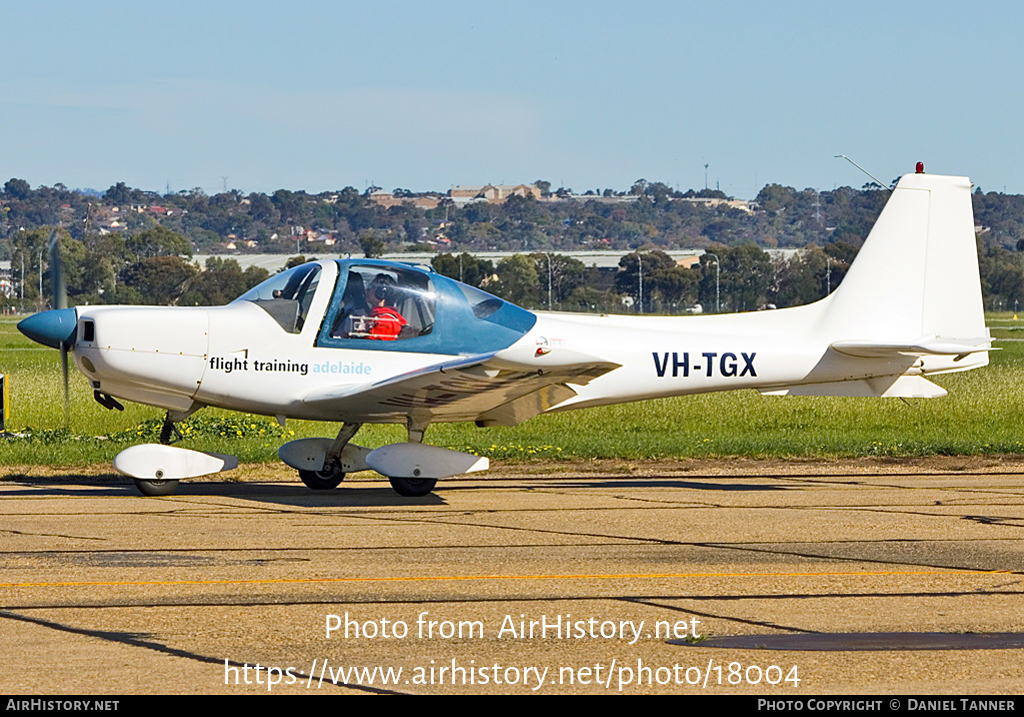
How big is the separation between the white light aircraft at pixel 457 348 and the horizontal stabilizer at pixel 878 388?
0.05 ft

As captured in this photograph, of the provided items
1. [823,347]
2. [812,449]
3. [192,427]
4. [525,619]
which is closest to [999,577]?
[525,619]

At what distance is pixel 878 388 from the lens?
1238cm

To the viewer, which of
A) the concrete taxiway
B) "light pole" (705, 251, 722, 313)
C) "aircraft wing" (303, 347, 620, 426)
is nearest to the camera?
the concrete taxiway

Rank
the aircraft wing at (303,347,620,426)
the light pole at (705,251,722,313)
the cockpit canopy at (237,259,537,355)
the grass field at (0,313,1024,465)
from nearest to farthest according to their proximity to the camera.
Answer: the aircraft wing at (303,347,620,426)
the cockpit canopy at (237,259,537,355)
the grass field at (0,313,1024,465)
the light pole at (705,251,722,313)

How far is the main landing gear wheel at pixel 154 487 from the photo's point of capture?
11.2 m

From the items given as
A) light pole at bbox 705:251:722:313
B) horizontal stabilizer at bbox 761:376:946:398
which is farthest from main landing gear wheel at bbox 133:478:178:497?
light pole at bbox 705:251:722:313

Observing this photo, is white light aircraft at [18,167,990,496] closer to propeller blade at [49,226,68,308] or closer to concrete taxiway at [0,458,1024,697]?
concrete taxiway at [0,458,1024,697]

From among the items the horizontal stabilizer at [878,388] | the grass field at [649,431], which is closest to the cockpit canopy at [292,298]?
the grass field at [649,431]

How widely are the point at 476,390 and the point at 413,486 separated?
47.2 inches

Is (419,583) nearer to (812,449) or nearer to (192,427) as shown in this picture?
(812,449)

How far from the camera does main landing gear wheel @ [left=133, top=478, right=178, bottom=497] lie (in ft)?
36.6

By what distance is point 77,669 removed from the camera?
5602mm

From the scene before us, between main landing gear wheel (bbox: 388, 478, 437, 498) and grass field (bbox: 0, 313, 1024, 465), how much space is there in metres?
3.66

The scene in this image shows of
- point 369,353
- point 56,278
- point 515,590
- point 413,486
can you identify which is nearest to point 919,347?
point 413,486
